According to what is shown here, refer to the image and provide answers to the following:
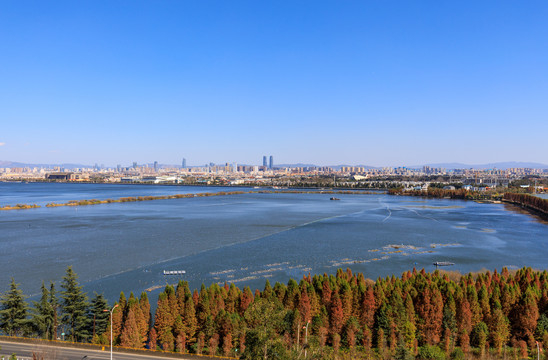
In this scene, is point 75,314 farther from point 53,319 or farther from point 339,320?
point 339,320

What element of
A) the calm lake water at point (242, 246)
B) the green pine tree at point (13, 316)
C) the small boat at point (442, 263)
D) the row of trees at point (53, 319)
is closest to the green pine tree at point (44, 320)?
the row of trees at point (53, 319)

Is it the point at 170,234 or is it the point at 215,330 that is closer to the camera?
the point at 215,330

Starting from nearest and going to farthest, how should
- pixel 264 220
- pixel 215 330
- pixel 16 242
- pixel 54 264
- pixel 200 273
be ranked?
pixel 215 330 → pixel 200 273 → pixel 54 264 → pixel 16 242 → pixel 264 220

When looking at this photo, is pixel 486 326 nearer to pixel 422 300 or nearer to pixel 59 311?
pixel 422 300

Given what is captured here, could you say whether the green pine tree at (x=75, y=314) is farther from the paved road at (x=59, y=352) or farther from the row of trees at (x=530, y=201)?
the row of trees at (x=530, y=201)

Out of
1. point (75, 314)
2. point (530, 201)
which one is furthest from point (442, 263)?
point (530, 201)

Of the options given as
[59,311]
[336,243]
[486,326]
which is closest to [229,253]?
[336,243]

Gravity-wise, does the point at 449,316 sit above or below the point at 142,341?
above
